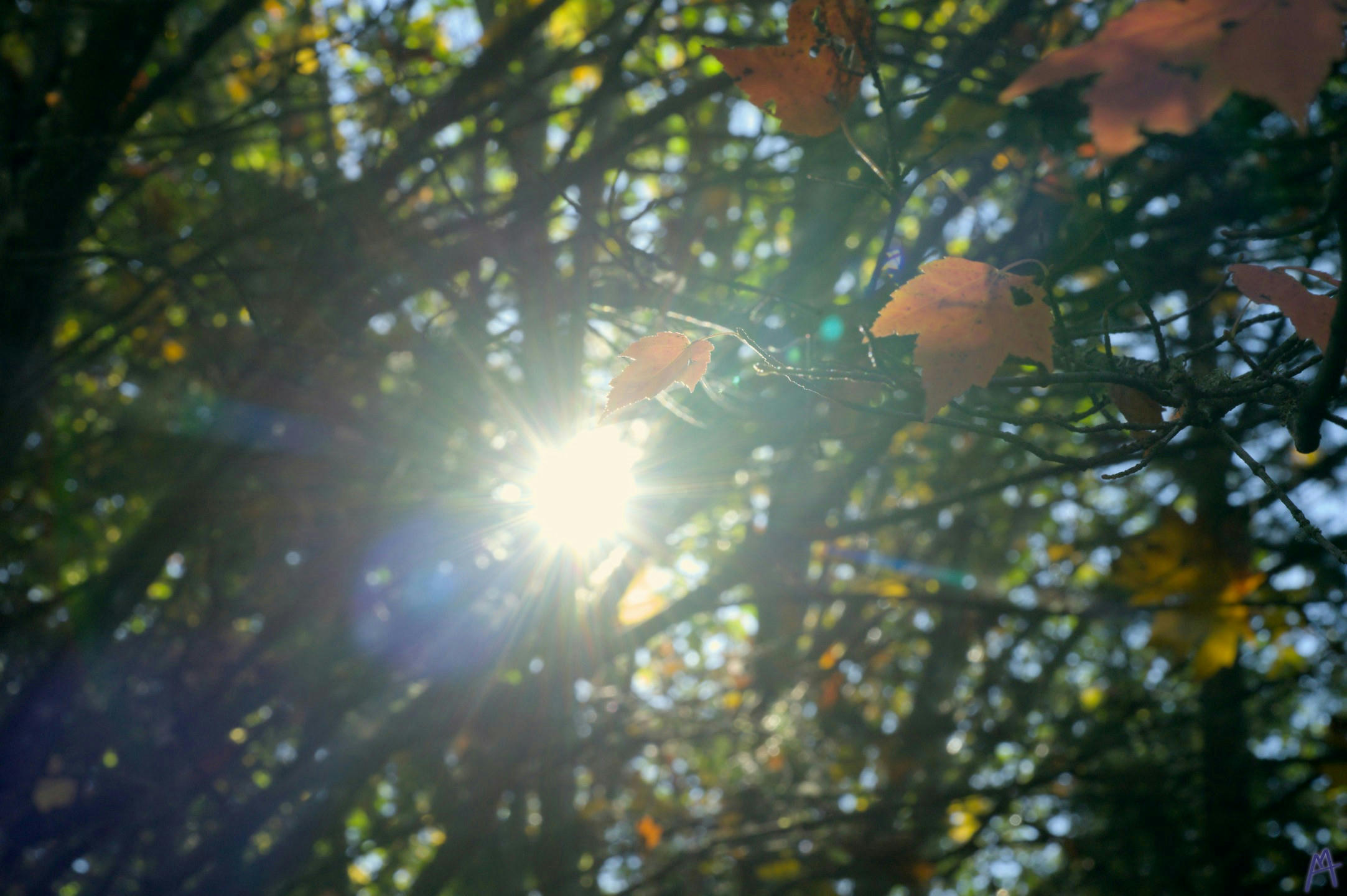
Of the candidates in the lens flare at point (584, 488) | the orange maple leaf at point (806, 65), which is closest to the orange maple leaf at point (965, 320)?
the orange maple leaf at point (806, 65)

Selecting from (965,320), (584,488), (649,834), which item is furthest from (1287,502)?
(649,834)

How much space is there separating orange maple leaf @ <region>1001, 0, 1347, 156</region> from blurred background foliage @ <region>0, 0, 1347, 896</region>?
427mm

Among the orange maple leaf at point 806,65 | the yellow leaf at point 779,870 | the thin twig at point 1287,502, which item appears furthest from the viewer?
the yellow leaf at point 779,870

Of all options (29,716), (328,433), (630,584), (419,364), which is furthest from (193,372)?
(630,584)

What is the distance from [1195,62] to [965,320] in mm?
A: 328

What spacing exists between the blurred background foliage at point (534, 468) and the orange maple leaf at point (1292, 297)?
0.29 metres

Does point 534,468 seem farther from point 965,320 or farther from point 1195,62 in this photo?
point 1195,62

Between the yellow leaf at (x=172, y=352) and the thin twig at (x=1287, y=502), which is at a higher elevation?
the yellow leaf at (x=172, y=352)

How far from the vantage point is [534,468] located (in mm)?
2611

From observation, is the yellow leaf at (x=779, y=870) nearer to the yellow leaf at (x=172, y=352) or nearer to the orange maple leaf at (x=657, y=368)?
the orange maple leaf at (x=657, y=368)

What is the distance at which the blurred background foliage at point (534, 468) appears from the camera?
200 centimetres

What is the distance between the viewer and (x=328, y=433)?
10.5 ft

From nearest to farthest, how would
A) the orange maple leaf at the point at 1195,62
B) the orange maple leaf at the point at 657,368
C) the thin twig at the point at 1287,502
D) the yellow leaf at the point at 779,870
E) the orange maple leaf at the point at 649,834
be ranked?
the orange maple leaf at the point at 1195,62 < the thin twig at the point at 1287,502 < the orange maple leaf at the point at 657,368 < the orange maple leaf at the point at 649,834 < the yellow leaf at the point at 779,870

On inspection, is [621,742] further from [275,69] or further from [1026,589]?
[275,69]
